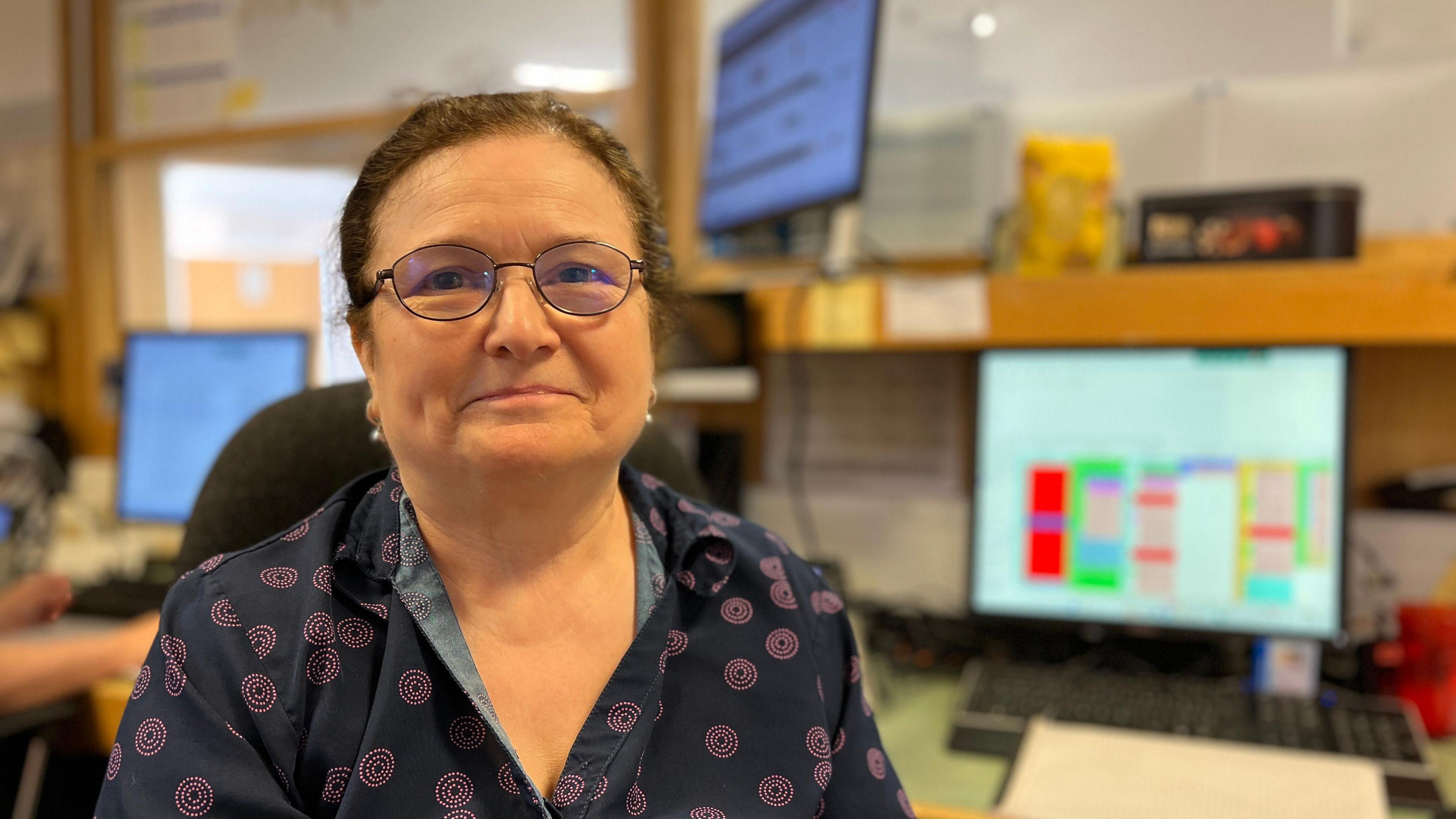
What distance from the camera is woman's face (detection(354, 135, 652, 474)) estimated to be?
65cm

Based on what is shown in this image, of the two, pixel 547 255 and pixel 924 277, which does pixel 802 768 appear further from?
pixel 924 277

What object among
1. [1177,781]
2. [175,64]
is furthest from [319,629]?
[175,64]

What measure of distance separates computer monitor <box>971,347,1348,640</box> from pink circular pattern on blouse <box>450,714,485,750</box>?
2.93ft

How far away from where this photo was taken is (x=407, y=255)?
0.67m

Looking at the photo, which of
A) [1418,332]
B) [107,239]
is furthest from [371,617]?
[107,239]

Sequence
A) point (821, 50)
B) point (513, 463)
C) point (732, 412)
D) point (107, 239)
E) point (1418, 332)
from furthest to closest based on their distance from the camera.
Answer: point (107, 239)
point (732, 412)
point (821, 50)
point (1418, 332)
point (513, 463)

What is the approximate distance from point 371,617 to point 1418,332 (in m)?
1.24

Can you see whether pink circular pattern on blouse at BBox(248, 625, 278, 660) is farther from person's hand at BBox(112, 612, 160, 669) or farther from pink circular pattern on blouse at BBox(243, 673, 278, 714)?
person's hand at BBox(112, 612, 160, 669)

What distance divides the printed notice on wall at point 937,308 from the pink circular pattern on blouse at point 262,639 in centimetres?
97

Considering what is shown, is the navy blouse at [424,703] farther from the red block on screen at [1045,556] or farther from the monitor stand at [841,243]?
the monitor stand at [841,243]

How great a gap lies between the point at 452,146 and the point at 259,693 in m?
0.41

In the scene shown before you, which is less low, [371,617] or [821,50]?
[821,50]

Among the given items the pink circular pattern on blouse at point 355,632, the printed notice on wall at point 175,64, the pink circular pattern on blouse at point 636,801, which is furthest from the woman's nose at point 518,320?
the printed notice on wall at point 175,64

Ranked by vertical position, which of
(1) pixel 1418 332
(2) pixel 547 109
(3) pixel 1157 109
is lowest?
(1) pixel 1418 332
